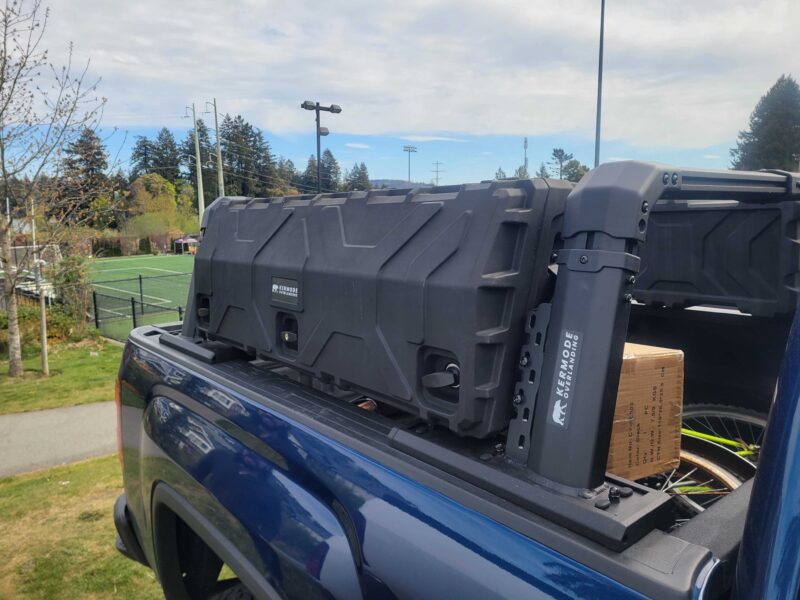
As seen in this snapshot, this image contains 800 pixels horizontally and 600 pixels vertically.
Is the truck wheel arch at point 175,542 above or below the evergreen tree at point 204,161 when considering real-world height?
below

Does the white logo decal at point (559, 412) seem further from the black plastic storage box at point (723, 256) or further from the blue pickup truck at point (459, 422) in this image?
the black plastic storage box at point (723, 256)

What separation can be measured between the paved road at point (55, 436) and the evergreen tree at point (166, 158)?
3348 inches

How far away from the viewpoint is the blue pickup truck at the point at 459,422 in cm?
114

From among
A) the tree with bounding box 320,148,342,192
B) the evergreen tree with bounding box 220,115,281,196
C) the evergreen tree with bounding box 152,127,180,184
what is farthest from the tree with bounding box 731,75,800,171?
the evergreen tree with bounding box 152,127,180,184

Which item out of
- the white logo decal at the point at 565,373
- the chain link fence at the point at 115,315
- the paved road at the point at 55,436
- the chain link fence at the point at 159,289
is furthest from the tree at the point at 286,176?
the white logo decal at the point at 565,373

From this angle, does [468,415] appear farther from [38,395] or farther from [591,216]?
[38,395]

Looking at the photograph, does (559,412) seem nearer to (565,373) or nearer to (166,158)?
(565,373)

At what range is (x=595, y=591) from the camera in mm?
1062

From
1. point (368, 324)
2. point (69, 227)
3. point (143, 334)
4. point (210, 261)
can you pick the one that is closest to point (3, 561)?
point (143, 334)

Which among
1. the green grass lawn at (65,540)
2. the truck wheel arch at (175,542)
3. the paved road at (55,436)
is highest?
the truck wheel arch at (175,542)

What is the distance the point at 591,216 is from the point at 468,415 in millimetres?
545

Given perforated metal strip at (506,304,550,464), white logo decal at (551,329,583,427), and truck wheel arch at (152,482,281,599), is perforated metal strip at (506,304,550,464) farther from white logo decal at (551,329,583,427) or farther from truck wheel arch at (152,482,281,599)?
truck wheel arch at (152,482,281,599)

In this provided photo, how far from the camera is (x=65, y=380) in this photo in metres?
10.2

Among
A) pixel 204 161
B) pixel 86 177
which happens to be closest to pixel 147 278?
pixel 86 177
